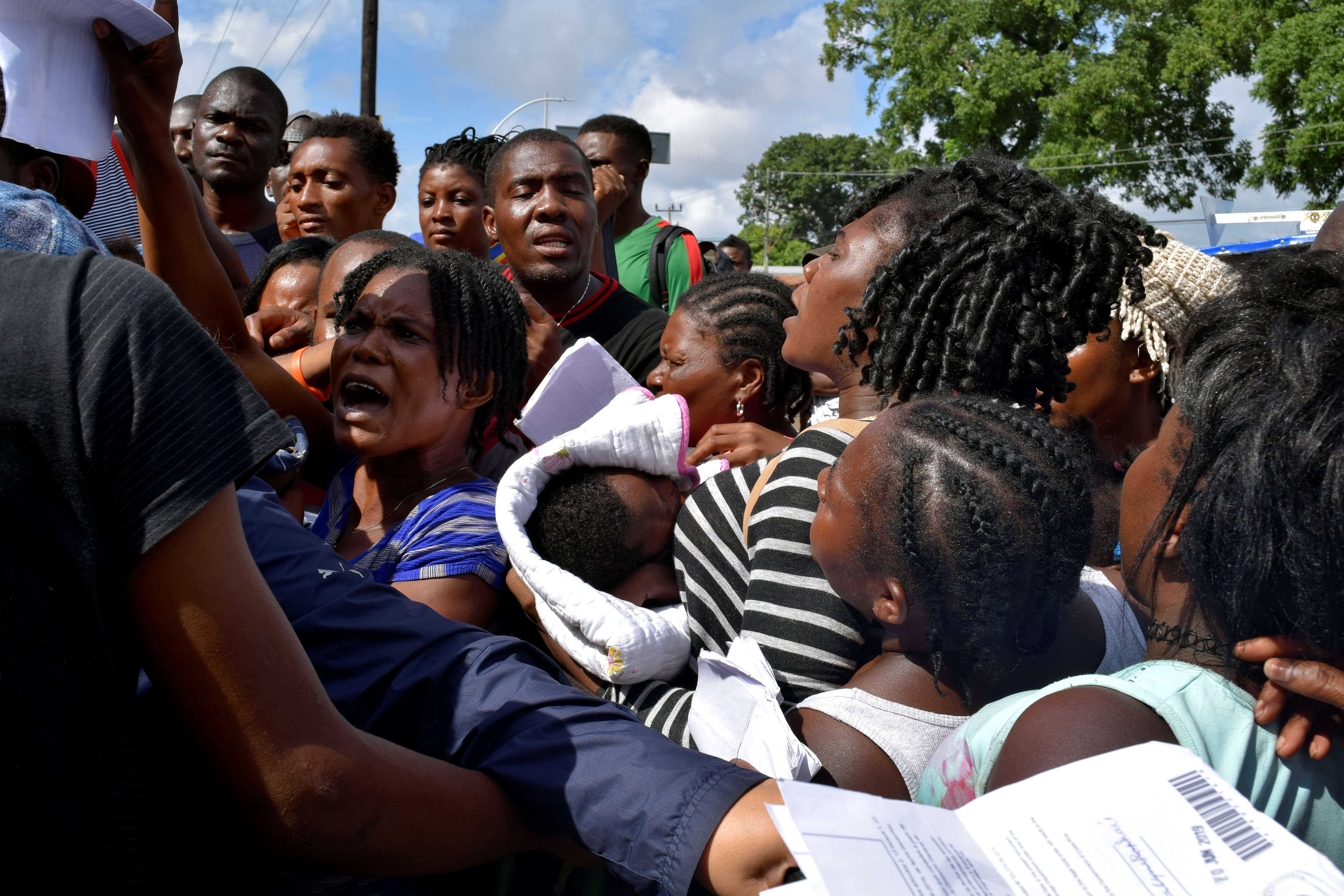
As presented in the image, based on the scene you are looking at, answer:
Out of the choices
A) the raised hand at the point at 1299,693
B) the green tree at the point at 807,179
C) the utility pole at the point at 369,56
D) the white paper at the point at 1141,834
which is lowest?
the white paper at the point at 1141,834

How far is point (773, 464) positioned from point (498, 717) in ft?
2.98

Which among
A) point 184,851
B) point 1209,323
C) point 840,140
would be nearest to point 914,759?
point 1209,323

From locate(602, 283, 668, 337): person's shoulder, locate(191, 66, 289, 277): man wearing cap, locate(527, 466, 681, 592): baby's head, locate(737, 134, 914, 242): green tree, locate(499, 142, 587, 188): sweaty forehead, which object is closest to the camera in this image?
locate(527, 466, 681, 592): baby's head

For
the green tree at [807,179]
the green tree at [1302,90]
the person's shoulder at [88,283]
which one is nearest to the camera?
the person's shoulder at [88,283]

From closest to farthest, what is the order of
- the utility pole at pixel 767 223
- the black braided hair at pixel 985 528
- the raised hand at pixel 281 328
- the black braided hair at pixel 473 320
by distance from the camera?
the black braided hair at pixel 985 528 → the black braided hair at pixel 473 320 → the raised hand at pixel 281 328 → the utility pole at pixel 767 223

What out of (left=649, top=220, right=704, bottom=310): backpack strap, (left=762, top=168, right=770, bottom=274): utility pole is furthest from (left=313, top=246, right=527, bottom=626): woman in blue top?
(left=762, top=168, right=770, bottom=274): utility pole

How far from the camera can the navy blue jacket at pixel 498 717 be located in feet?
3.98

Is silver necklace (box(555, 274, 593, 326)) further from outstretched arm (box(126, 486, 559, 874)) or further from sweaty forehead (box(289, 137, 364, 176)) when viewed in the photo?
outstretched arm (box(126, 486, 559, 874))

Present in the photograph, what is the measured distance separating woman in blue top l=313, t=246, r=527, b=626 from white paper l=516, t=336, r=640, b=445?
0.17 metres

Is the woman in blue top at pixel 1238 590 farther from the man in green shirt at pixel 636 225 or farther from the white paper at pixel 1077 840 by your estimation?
the man in green shirt at pixel 636 225

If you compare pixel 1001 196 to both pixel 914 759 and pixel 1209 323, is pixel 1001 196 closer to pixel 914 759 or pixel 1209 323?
pixel 1209 323

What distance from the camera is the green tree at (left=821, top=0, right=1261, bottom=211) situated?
71.3ft

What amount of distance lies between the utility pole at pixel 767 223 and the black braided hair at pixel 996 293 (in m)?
33.7

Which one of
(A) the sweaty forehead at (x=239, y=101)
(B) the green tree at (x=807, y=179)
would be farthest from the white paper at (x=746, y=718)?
(B) the green tree at (x=807, y=179)
